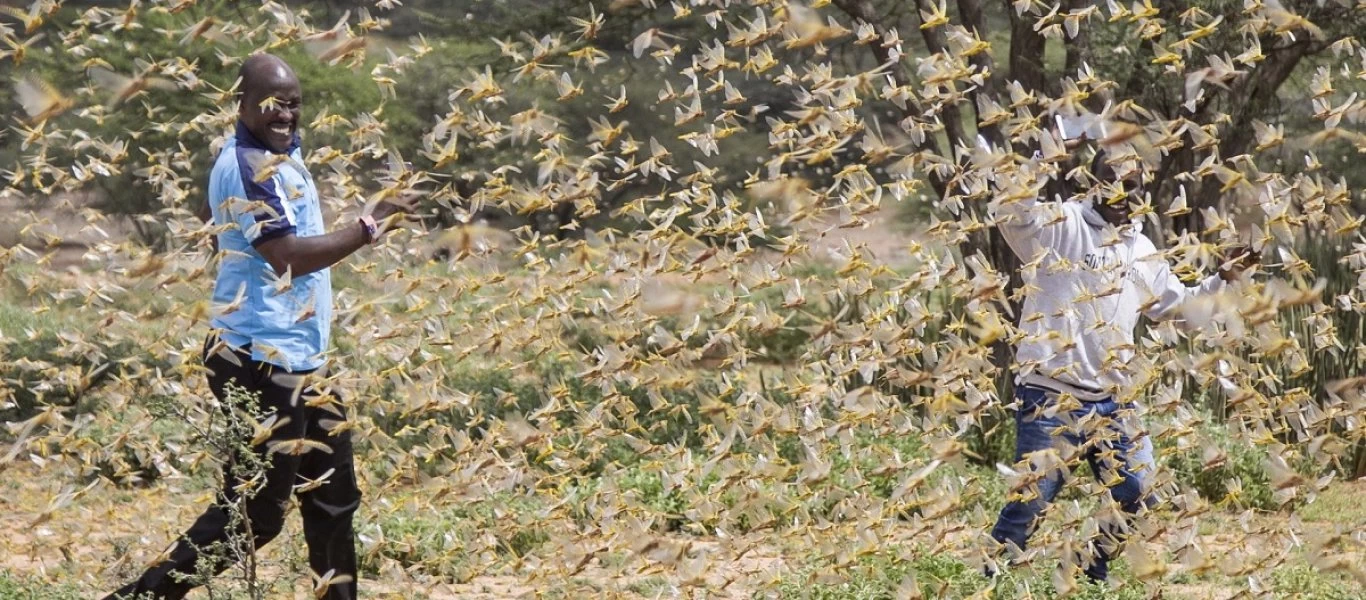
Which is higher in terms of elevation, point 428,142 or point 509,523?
point 428,142

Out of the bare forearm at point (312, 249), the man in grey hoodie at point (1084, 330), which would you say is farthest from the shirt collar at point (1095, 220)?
the bare forearm at point (312, 249)

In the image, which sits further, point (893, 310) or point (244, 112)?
point (893, 310)

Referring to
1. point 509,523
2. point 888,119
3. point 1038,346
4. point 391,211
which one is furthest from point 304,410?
point 888,119

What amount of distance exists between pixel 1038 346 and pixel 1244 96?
5.63 m

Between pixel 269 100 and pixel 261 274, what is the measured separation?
17.3 inches

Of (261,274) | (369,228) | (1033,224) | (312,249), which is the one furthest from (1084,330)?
(261,274)

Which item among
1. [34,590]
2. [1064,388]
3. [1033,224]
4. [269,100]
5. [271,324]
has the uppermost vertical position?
[269,100]

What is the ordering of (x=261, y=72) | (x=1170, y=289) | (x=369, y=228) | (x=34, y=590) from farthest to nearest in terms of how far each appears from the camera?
(x=34, y=590), (x=1170, y=289), (x=261, y=72), (x=369, y=228)

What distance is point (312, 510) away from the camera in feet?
14.7

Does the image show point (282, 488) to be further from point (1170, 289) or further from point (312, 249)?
point (1170, 289)

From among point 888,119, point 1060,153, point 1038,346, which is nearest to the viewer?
point 1060,153

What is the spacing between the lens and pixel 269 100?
13.5 ft

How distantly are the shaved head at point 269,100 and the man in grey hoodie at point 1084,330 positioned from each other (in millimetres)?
1879

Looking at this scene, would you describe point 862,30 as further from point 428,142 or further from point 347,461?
point 347,461
